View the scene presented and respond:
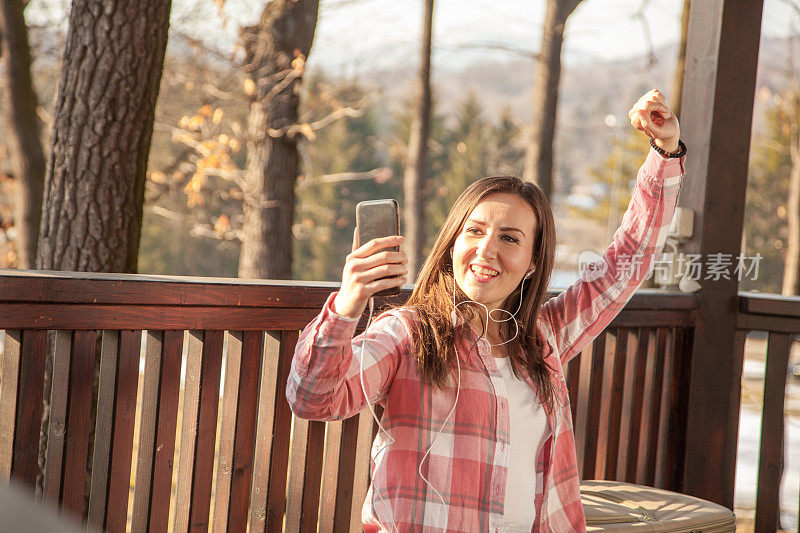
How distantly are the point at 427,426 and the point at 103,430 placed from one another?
81cm

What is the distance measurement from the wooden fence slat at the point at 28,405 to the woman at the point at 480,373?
2.28ft

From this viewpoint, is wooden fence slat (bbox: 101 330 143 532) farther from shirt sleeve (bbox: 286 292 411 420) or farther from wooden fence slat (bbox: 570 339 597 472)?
wooden fence slat (bbox: 570 339 597 472)

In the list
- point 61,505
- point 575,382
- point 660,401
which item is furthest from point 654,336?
point 61,505

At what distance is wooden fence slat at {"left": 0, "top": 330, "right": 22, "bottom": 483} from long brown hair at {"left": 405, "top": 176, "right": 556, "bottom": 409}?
88 cm

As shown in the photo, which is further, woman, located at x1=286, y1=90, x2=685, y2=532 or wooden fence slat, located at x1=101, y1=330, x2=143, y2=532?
wooden fence slat, located at x1=101, y1=330, x2=143, y2=532

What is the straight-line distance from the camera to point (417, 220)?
12602 millimetres

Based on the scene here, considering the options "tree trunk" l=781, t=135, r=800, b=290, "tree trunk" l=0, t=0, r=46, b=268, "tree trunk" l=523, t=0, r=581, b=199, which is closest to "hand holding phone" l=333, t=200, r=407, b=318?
"tree trunk" l=0, t=0, r=46, b=268

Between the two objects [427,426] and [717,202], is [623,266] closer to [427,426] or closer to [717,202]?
[427,426]

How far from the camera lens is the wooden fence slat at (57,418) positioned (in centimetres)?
181

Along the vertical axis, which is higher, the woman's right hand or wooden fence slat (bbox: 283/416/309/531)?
the woman's right hand

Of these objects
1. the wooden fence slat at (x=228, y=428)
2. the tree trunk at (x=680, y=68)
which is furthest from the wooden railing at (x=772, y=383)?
the tree trunk at (x=680, y=68)

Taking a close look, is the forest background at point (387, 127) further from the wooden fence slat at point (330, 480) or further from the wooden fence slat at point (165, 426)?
the wooden fence slat at point (165, 426)

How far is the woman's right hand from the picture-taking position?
1.36 m

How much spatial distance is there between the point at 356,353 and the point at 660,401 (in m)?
1.80
